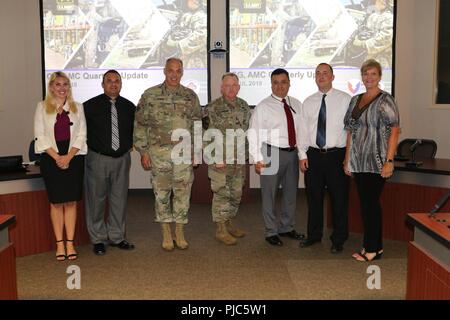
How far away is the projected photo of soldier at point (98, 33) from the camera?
7.09 metres

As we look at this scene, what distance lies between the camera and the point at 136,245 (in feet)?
15.5

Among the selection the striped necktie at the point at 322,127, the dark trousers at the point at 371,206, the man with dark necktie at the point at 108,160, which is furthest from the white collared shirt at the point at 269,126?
the man with dark necktie at the point at 108,160

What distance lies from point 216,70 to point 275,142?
3.02m

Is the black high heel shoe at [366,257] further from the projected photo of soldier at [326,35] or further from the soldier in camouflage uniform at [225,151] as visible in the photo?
the projected photo of soldier at [326,35]

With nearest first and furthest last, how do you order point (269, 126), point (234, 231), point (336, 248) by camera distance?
point (336, 248) < point (269, 126) < point (234, 231)

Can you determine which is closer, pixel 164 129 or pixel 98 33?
pixel 164 129

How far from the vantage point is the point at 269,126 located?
14.9ft

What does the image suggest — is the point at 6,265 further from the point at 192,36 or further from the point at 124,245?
the point at 192,36

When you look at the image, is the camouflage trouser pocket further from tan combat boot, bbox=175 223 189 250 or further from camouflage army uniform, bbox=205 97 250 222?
tan combat boot, bbox=175 223 189 250

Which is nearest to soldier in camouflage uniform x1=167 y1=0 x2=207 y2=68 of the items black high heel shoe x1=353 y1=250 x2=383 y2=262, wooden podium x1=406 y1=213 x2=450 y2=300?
black high heel shoe x1=353 y1=250 x2=383 y2=262

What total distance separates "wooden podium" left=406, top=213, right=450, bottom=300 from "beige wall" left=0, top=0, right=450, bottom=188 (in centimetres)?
475

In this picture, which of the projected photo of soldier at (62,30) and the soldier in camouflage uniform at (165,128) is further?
the projected photo of soldier at (62,30)

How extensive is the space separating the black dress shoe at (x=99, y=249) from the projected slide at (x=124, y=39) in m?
3.26

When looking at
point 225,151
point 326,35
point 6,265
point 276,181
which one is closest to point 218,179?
point 225,151
